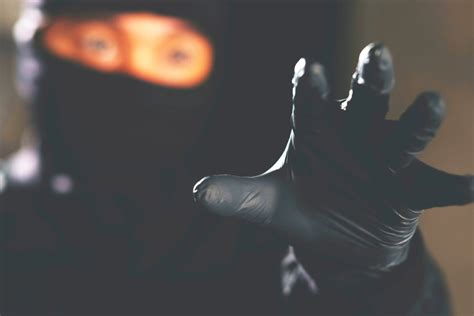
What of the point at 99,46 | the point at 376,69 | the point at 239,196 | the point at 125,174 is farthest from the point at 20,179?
the point at 376,69

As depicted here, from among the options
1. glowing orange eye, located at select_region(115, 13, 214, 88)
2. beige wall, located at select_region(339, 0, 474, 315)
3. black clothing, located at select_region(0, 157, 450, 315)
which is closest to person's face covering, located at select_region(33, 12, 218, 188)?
glowing orange eye, located at select_region(115, 13, 214, 88)

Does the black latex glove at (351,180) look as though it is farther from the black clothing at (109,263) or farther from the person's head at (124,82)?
the person's head at (124,82)

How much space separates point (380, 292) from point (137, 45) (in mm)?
718

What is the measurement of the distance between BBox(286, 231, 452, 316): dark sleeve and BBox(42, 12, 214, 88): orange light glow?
58cm

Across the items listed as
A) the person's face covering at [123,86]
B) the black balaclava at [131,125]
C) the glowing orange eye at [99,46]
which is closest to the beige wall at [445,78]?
the black balaclava at [131,125]

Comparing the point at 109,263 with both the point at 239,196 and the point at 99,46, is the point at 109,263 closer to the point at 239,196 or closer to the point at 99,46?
the point at 99,46

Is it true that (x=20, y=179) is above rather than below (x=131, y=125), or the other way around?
below

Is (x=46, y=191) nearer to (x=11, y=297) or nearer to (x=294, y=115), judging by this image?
(x=11, y=297)

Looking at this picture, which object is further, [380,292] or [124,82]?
[124,82]

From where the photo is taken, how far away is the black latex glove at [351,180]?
0.46 metres

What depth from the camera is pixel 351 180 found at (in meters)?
0.53

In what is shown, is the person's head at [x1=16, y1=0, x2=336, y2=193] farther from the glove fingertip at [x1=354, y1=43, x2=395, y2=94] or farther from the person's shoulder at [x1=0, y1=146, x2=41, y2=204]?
the glove fingertip at [x1=354, y1=43, x2=395, y2=94]

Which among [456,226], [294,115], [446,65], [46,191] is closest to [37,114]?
[46,191]

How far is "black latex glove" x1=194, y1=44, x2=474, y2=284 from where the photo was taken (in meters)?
0.46
